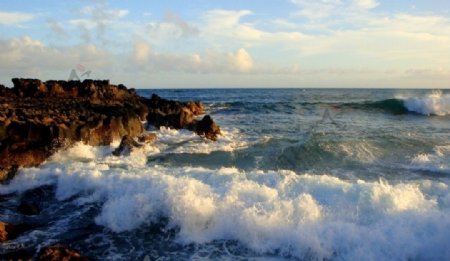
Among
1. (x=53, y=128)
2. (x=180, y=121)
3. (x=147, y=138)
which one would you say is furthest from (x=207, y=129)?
(x=53, y=128)

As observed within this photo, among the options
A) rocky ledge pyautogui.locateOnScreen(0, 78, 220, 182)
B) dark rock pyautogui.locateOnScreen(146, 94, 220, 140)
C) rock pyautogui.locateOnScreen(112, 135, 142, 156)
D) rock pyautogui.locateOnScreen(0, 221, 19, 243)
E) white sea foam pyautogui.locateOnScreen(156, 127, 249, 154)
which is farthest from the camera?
dark rock pyautogui.locateOnScreen(146, 94, 220, 140)

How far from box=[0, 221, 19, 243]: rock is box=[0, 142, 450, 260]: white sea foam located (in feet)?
4.99

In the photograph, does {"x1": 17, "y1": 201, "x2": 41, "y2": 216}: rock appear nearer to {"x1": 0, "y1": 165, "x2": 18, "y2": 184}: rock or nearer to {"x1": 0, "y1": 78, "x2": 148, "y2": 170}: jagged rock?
{"x1": 0, "y1": 165, "x2": 18, "y2": 184}: rock

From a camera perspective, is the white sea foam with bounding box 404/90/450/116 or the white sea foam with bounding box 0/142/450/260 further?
the white sea foam with bounding box 404/90/450/116

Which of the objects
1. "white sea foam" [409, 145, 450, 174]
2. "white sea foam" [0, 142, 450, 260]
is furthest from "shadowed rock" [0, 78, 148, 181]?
"white sea foam" [409, 145, 450, 174]

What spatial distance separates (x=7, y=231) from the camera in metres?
8.66

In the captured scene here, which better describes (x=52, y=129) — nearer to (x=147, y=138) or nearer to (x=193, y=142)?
(x=147, y=138)

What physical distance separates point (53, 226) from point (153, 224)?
6.23 ft

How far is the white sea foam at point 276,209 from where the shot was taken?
8.20m

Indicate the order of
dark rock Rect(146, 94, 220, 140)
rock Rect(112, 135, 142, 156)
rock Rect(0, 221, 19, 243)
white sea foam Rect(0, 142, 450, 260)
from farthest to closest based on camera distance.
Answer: dark rock Rect(146, 94, 220, 140)
rock Rect(112, 135, 142, 156)
rock Rect(0, 221, 19, 243)
white sea foam Rect(0, 142, 450, 260)

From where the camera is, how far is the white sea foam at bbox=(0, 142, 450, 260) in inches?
323

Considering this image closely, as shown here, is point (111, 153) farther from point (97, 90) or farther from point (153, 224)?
point (97, 90)

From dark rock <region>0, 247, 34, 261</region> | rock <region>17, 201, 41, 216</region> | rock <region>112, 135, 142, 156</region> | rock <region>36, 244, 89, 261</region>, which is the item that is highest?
rock <region>112, 135, 142, 156</region>

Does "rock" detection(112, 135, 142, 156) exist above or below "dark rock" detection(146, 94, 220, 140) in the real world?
below
